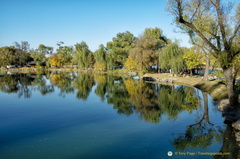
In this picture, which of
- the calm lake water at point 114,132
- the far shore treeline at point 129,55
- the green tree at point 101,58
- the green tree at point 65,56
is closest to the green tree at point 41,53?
the far shore treeline at point 129,55

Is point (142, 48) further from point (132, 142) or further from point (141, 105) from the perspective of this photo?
point (132, 142)

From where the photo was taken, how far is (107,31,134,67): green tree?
75812mm

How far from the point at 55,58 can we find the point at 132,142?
108 meters

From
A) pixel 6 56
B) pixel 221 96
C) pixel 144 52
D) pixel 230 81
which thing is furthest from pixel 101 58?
pixel 230 81

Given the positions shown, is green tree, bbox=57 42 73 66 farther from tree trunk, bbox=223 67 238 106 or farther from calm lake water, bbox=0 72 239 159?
tree trunk, bbox=223 67 238 106

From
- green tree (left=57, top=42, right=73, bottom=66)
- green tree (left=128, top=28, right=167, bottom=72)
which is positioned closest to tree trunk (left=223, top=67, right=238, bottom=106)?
green tree (left=128, top=28, right=167, bottom=72)

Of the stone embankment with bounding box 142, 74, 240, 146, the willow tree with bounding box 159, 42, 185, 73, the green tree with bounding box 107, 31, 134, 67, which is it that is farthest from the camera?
the green tree with bounding box 107, 31, 134, 67

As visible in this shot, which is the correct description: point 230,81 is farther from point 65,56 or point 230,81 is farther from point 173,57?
point 65,56

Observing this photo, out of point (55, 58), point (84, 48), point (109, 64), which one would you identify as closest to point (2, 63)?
point (55, 58)

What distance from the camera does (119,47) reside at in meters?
79.0

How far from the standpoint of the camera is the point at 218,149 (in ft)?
36.9

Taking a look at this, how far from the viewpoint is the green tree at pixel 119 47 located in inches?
2985

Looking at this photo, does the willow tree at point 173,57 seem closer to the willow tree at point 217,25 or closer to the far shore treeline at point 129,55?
the far shore treeline at point 129,55

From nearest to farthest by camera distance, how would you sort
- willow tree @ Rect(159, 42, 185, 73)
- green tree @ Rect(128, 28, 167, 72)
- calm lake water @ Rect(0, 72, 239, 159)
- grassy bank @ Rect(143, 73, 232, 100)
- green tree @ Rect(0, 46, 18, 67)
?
calm lake water @ Rect(0, 72, 239, 159)
grassy bank @ Rect(143, 73, 232, 100)
willow tree @ Rect(159, 42, 185, 73)
green tree @ Rect(128, 28, 167, 72)
green tree @ Rect(0, 46, 18, 67)
